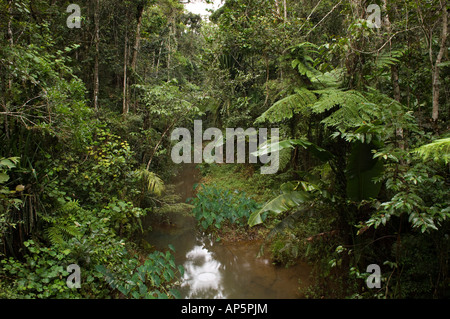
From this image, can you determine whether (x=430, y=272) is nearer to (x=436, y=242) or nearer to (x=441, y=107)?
(x=436, y=242)

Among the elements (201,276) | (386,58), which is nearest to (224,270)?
(201,276)

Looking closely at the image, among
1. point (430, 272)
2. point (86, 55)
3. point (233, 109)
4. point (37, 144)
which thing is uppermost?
point (86, 55)

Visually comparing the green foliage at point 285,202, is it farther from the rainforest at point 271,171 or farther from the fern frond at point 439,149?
the fern frond at point 439,149

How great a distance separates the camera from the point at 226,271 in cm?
473

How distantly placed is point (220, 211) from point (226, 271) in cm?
173

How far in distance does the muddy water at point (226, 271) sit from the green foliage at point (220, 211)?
0.38 meters

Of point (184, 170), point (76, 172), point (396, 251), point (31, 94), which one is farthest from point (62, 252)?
point (184, 170)

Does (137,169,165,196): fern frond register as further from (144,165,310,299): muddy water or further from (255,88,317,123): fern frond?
(255,88,317,123): fern frond

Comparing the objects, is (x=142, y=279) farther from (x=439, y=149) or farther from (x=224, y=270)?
(x=439, y=149)

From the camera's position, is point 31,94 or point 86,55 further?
point 86,55

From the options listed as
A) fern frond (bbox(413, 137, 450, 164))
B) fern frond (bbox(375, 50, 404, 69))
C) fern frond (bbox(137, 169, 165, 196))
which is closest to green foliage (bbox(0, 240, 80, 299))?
fern frond (bbox(137, 169, 165, 196))

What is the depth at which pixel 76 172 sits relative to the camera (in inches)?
157
